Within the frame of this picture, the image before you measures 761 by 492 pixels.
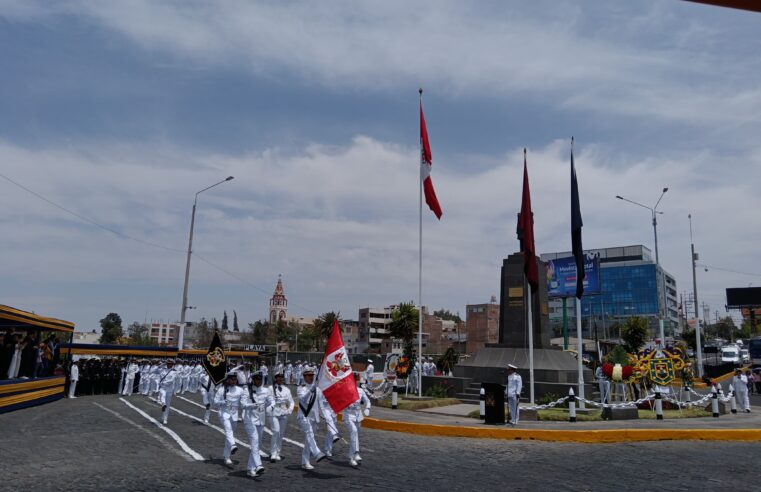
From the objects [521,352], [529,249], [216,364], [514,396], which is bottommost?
[514,396]

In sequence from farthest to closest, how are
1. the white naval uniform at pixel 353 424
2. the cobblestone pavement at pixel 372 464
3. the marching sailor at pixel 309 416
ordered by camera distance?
1. the white naval uniform at pixel 353 424
2. the marching sailor at pixel 309 416
3. the cobblestone pavement at pixel 372 464

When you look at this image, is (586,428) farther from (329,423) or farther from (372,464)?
(329,423)

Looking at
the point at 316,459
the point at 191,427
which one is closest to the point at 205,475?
the point at 316,459

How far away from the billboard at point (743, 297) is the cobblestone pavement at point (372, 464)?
85.5 m

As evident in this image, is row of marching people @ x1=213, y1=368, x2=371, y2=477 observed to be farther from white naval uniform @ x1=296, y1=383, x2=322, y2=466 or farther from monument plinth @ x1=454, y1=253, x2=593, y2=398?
monument plinth @ x1=454, y1=253, x2=593, y2=398

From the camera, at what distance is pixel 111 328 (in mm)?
110312

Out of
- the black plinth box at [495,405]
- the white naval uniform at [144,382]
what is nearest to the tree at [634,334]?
the black plinth box at [495,405]

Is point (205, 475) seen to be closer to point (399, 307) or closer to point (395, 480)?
point (395, 480)

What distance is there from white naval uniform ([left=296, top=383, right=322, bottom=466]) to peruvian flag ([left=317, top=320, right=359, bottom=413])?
348 millimetres

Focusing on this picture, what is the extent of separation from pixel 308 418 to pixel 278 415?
2.09 ft

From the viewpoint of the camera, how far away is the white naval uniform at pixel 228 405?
10359 mm

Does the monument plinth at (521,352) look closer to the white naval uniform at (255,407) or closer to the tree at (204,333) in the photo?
the white naval uniform at (255,407)

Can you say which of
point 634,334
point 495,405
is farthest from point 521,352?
point 634,334

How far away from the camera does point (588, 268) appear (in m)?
58.0
